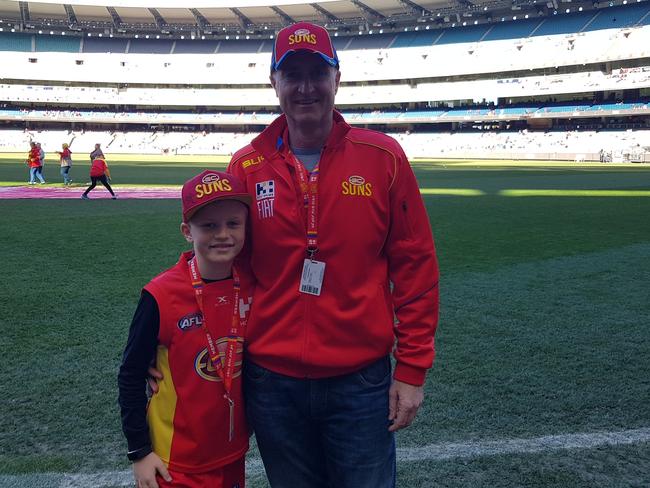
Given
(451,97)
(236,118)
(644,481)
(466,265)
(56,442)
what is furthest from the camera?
(236,118)

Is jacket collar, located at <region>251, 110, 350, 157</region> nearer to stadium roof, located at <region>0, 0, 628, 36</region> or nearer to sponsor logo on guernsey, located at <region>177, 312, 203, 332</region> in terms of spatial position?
sponsor logo on guernsey, located at <region>177, 312, 203, 332</region>

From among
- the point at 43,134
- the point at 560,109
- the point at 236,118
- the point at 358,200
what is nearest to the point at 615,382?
the point at 358,200

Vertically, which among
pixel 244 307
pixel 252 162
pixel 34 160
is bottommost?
pixel 244 307

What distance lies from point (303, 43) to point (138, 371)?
1308 mm

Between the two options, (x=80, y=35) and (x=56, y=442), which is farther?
(x=80, y=35)

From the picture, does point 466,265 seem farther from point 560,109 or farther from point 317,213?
point 560,109

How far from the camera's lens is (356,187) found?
1.91 meters

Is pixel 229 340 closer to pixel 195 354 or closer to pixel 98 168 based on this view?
pixel 195 354

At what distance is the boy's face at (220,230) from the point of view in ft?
6.53

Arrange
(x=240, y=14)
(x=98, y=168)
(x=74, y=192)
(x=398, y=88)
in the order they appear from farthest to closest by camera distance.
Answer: (x=240, y=14), (x=398, y=88), (x=74, y=192), (x=98, y=168)

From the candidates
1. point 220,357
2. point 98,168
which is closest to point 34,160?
point 98,168

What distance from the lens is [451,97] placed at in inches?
2280

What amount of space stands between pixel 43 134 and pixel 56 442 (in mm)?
65944

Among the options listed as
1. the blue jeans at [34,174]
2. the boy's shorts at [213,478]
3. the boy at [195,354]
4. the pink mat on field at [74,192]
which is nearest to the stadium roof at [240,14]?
the blue jeans at [34,174]
